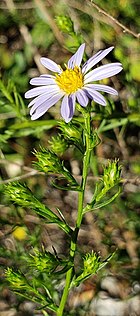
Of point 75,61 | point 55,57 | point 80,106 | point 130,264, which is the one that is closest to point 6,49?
point 55,57

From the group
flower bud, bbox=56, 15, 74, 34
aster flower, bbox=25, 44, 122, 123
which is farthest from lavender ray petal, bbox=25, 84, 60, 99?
flower bud, bbox=56, 15, 74, 34

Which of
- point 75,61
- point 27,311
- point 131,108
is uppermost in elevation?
point 75,61

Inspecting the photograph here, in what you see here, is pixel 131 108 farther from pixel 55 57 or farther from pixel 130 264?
pixel 55 57

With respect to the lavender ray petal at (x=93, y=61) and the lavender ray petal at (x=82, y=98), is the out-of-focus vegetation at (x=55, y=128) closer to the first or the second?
the lavender ray petal at (x=93, y=61)

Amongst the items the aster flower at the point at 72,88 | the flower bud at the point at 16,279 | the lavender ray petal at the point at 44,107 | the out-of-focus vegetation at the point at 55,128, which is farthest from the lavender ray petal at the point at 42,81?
the flower bud at the point at 16,279

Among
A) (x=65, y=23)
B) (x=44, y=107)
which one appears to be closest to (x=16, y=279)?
(x=44, y=107)

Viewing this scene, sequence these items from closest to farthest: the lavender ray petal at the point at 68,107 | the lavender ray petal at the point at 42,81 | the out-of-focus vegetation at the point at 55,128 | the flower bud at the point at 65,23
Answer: the lavender ray petal at the point at 68,107 → the lavender ray petal at the point at 42,81 → the flower bud at the point at 65,23 → the out-of-focus vegetation at the point at 55,128

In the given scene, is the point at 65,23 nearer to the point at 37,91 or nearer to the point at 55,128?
the point at 37,91
